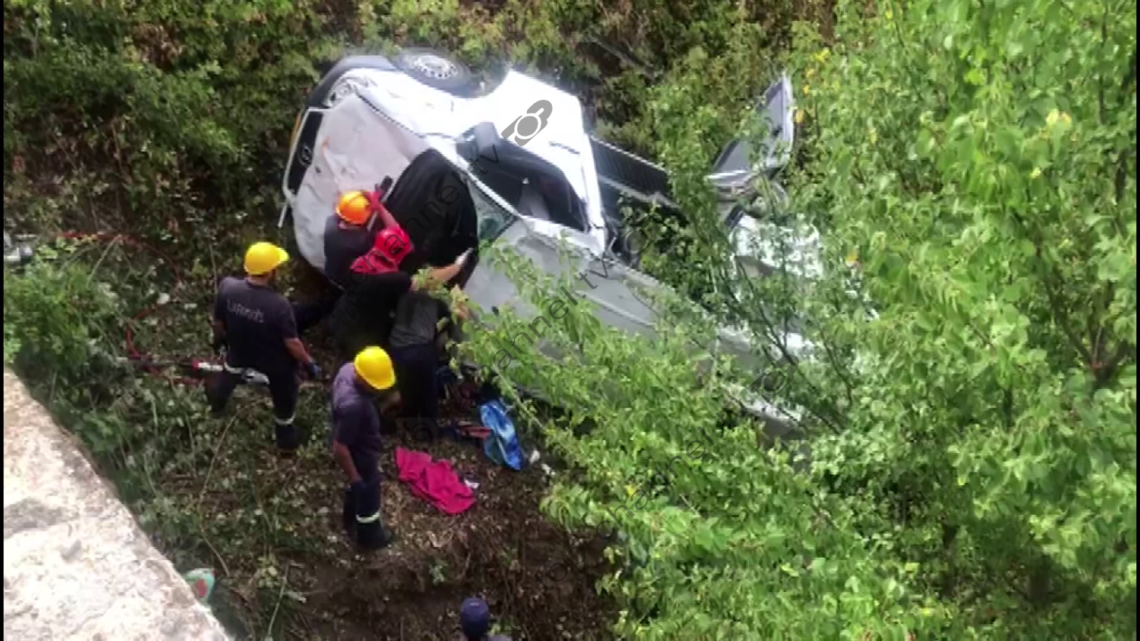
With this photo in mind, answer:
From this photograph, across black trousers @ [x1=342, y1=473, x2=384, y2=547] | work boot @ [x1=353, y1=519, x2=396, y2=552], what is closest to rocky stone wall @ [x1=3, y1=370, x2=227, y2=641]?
black trousers @ [x1=342, y1=473, x2=384, y2=547]

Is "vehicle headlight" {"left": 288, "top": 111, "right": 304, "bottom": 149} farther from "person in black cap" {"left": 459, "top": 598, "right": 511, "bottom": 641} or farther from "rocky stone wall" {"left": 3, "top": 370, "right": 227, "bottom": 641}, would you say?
"person in black cap" {"left": 459, "top": 598, "right": 511, "bottom": 641}

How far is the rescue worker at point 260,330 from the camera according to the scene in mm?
6258

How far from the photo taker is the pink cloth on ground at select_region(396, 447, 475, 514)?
7.19m

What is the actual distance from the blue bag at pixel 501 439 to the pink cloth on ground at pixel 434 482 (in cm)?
35

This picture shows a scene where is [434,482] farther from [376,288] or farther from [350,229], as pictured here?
[350,229]

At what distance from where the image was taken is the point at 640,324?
7262 mm

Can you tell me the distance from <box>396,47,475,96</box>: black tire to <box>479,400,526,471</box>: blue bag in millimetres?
2379

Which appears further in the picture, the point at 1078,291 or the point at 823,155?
the point at 823,155

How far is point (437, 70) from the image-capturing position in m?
8.43

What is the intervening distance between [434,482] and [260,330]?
5.41 ft

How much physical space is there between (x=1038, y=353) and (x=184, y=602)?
3.21 metres

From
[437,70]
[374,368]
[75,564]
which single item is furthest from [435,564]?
[437,70]

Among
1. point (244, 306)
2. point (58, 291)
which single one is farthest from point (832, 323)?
point (58, 291)

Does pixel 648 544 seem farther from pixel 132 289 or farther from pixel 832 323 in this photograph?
pixel 132 289
